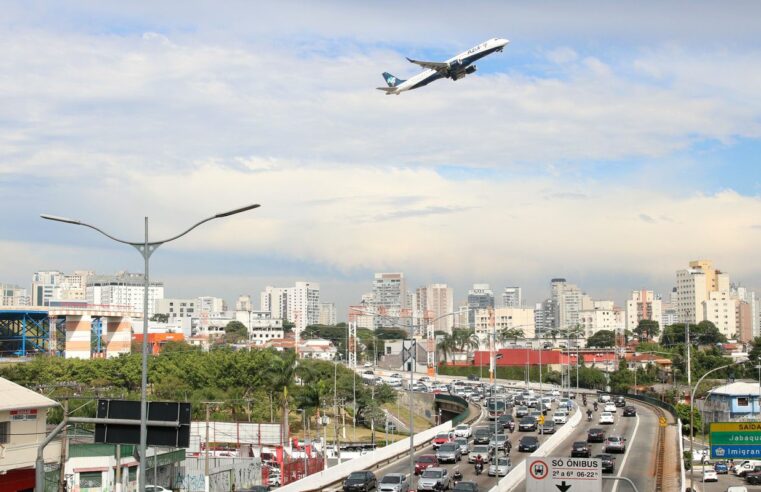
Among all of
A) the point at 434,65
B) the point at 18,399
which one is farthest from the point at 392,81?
the point at 18,399

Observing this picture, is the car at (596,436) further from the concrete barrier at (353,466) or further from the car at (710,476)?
the concrete barrier at (353,466)

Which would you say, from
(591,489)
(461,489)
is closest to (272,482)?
(461,489)

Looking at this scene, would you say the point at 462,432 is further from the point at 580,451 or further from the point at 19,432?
the point at 19,432

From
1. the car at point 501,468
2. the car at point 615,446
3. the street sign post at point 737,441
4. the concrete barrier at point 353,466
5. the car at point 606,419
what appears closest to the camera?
the street sign post at point 737,441

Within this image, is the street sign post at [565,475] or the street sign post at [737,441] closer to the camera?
the street sign post at [565,475]

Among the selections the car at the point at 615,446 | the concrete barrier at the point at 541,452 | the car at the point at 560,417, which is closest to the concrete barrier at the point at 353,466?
the concrete barrier at the point at 541,452

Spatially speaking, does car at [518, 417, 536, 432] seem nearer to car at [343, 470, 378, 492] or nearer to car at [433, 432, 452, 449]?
car at [433, 432, 452, 449]

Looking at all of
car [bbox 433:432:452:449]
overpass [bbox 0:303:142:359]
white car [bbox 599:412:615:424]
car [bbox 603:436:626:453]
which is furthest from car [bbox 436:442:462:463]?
overpass [bbox 0:303:142:359]
